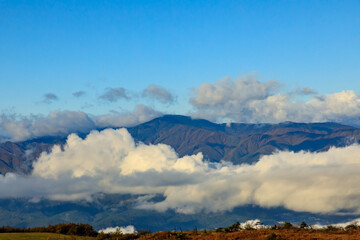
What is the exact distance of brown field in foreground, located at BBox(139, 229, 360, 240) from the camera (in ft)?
175

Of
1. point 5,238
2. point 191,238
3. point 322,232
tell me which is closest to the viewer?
point 5,238

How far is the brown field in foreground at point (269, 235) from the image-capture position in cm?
5325

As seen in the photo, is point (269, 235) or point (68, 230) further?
point (68, 230)

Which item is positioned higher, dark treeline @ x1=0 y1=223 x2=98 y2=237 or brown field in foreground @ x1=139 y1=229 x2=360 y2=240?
dark treeline @ x1=0 y1=223 x2=98 y2=237

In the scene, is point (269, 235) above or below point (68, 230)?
below

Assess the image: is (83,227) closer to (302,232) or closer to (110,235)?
(110,235)

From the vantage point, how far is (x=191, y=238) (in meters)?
55.7

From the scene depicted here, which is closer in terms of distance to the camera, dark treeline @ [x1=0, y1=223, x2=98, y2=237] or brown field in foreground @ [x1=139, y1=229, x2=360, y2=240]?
brown field in foreground @ [x1=139, y1=229, x2=360, y2=240]

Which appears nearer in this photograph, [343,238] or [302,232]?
[343,238]

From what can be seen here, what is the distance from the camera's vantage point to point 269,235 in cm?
5278

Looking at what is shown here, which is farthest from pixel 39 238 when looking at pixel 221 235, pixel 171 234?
pixel 221 235

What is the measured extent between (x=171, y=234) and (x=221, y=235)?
22.7 ft

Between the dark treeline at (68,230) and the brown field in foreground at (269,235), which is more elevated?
the dark treeline at (68,230)

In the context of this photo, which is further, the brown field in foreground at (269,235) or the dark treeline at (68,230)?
the dark treeline at (68,230)
